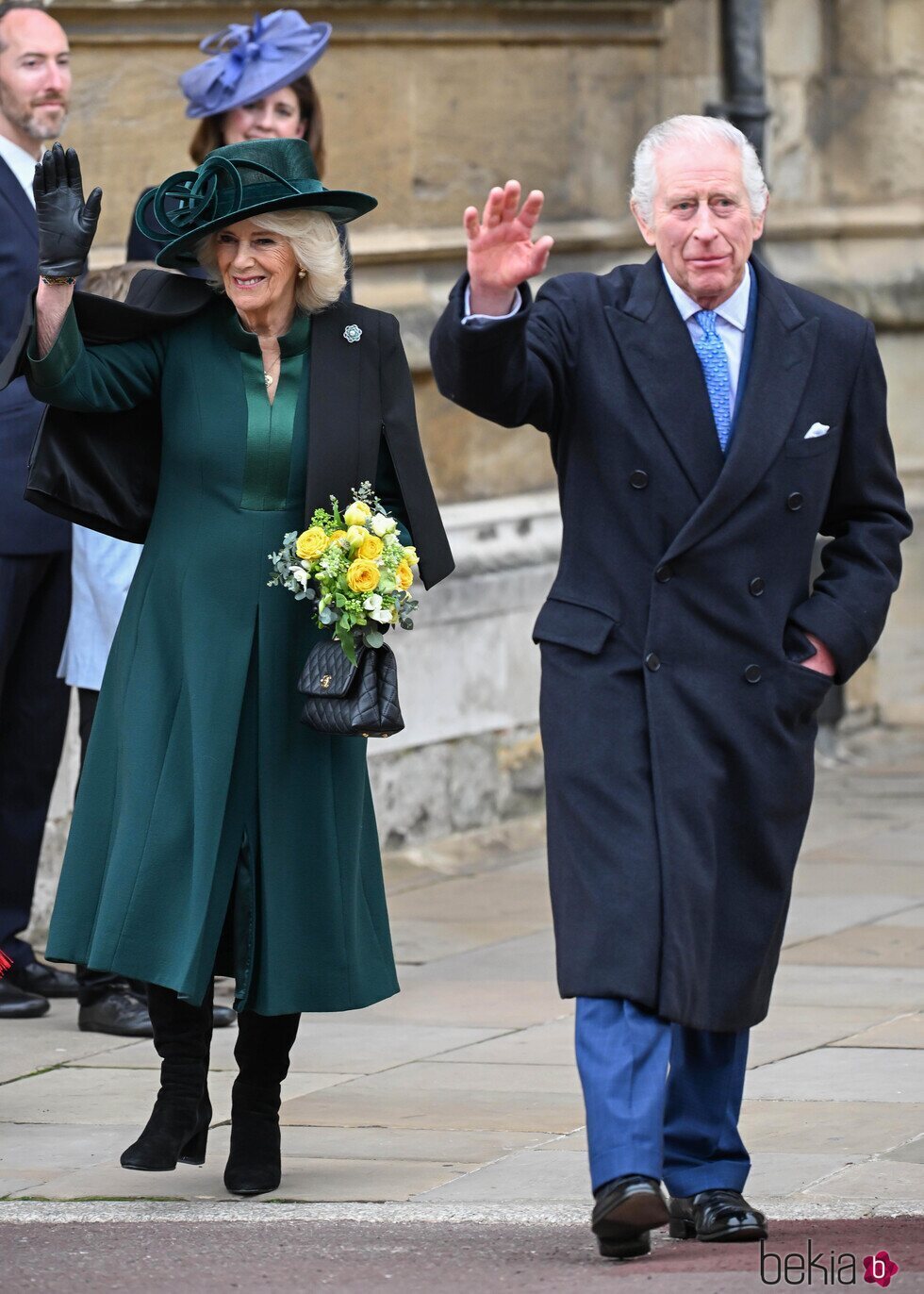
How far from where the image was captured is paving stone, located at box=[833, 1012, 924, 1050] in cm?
638

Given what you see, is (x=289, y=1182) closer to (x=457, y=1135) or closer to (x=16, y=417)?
(x=457, y=1135)

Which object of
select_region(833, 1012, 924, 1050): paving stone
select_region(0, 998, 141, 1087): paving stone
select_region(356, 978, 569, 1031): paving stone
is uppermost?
select_region(0, 998, 141, 1087): paving stone

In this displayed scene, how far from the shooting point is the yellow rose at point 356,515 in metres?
5.05

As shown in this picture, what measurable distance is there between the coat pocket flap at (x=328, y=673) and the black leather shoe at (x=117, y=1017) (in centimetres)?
186

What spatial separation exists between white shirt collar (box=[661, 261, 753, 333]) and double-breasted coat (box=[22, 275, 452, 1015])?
2.34 ft

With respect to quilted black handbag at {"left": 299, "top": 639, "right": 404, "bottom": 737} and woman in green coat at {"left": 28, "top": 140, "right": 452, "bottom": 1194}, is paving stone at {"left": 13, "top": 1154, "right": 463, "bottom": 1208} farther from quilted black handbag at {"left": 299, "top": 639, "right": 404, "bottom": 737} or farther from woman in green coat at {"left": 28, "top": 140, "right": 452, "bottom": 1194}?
quilted black handbag at {"left": 299, "top": 639, "right": 404, "bottom": 737}

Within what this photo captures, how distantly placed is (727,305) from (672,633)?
0.59 meters

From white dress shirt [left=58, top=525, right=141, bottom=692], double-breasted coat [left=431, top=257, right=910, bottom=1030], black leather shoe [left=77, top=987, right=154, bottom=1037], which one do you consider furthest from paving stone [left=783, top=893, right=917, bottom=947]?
double-breasted coat [left=431, top=257, right=910, bottom=1030]

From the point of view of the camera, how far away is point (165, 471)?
17.0ft

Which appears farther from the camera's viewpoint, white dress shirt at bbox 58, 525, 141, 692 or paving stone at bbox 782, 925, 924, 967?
paving stone at bbox 782, 925, 924, 967

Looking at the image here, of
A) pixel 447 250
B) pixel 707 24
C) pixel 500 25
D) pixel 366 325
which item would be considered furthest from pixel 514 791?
pixel 366 325

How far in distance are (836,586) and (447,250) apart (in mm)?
4752

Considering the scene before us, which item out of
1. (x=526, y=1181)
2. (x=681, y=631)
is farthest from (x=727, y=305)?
(x=526, y=1181)

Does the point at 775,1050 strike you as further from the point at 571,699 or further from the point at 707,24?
the point at 707,24
